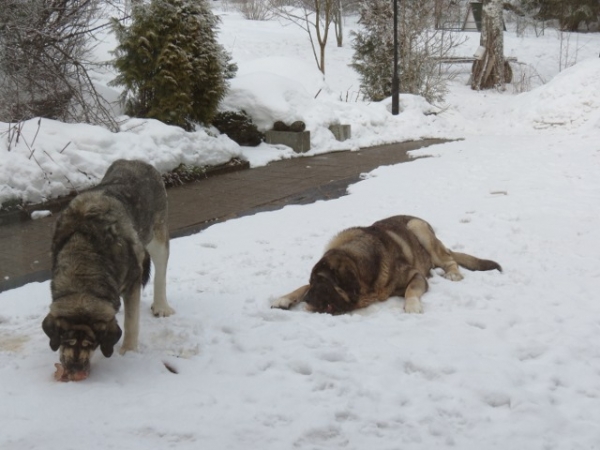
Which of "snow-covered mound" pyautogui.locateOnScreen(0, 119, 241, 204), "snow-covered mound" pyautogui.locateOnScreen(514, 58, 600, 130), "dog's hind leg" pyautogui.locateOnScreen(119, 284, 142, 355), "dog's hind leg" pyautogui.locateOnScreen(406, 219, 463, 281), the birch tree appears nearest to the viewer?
"dog's hind leg" pyautogui.locateOnScreen(119, 284, 142, 355)

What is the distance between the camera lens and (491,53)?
76.8ft

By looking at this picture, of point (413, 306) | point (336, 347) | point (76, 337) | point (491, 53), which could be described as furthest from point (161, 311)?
point (491, 53)

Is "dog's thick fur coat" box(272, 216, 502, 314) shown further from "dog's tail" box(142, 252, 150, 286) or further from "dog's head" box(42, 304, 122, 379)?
"dog's head" box(42, 304, 122, 379)

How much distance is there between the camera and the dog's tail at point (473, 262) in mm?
6215

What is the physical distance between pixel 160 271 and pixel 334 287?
1411mm

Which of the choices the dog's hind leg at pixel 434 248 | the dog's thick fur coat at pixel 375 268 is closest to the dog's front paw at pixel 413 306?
the dog's thick fur coat at pixel 375 268

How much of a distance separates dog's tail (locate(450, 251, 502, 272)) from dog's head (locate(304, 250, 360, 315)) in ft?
5.12

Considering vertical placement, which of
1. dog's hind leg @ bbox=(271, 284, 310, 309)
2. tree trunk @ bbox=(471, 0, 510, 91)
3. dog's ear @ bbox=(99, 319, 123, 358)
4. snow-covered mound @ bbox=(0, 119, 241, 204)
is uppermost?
tree trunk @ bbox=(471, 0, 510, 91)

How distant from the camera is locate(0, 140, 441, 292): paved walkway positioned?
685cm

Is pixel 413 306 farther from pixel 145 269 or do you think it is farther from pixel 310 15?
pixel 310 15

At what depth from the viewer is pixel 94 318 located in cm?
377

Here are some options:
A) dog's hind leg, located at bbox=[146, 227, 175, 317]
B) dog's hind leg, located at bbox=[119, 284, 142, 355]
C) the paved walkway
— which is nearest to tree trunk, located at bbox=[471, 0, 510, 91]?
the paved walkway

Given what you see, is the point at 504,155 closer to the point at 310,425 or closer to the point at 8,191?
Answer: the point at 8,191

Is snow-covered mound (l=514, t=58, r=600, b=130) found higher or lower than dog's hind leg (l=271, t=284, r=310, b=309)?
higher
